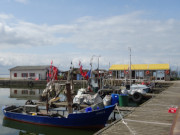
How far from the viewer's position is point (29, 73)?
198 ft

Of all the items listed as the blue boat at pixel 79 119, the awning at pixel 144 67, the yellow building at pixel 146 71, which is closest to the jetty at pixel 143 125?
the blue boat at pixel 79 119

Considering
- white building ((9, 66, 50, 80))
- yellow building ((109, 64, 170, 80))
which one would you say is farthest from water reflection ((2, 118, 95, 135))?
white building ((9, 66, 50, 80))

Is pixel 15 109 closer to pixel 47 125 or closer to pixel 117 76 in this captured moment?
pixel 47 125

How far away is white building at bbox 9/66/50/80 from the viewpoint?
59000 millimetres

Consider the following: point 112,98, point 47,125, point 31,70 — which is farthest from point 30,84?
point 47,125

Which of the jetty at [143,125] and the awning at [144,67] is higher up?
the awning at [144,67]

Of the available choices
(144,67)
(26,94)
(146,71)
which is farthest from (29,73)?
(146,71)

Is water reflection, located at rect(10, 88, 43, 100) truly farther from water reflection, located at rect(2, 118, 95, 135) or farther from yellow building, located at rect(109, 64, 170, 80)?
yellow building, located at rect(109, 64, 170, 80)

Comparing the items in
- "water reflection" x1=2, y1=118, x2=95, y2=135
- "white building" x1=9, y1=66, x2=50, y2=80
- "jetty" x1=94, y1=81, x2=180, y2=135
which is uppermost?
"white building" x1=9, y1=66, x2=50, y2=80

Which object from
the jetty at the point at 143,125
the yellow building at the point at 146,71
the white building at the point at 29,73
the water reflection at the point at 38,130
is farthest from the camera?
the white building at the point at 29,73

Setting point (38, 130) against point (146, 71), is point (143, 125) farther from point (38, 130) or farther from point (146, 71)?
point (146, 71)

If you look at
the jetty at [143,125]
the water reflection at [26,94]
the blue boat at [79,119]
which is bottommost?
the water reflection at [26,94]

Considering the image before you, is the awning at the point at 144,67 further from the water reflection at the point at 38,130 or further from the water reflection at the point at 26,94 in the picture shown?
the water reflection at the point at 38,130

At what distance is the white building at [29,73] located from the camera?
194ft
